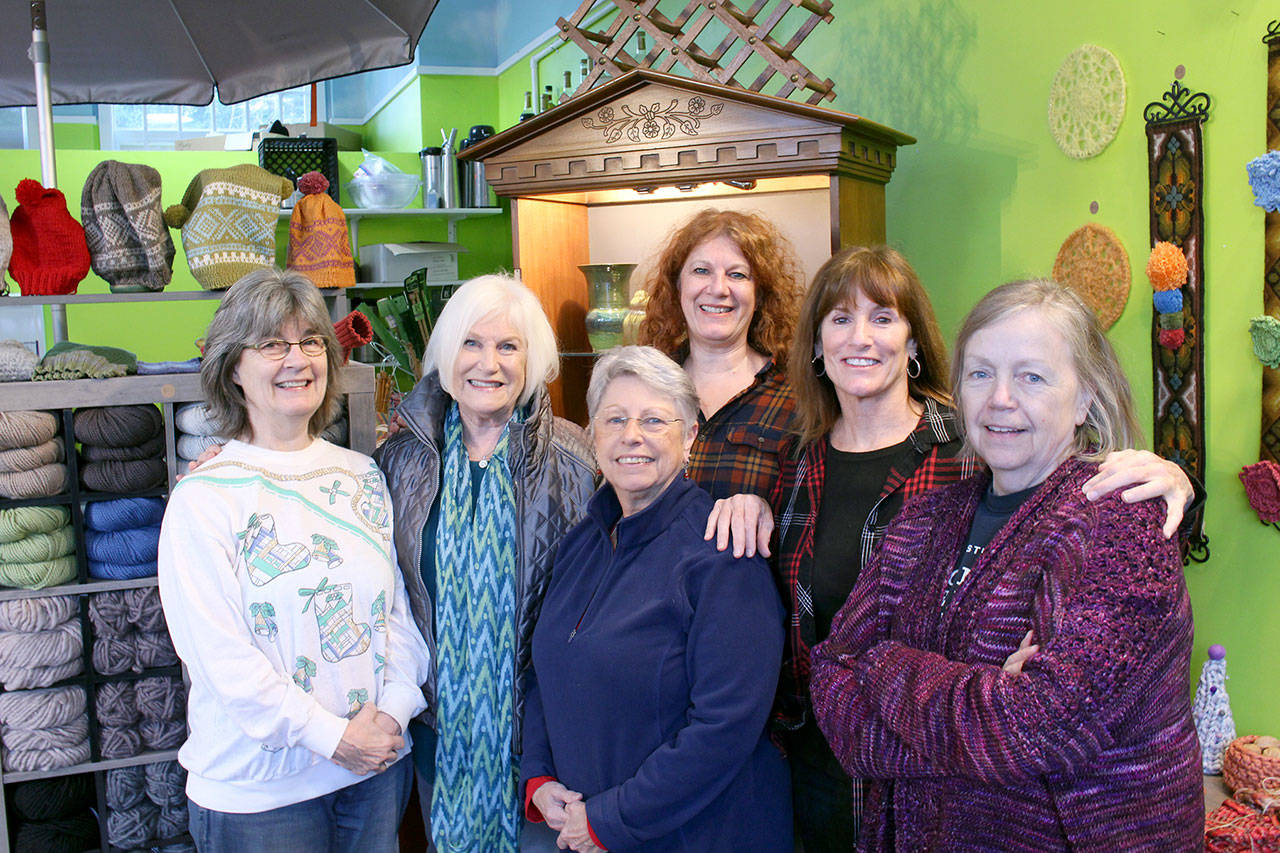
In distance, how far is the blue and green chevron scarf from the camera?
6.23ft

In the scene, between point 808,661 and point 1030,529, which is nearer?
point 1030,529

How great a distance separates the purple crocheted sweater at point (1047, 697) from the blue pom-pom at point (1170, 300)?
1267 mm

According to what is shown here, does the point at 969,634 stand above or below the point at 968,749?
above

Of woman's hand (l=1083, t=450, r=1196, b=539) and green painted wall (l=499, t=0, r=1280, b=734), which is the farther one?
green painted wall (l=499, t=0, r=1280, b=734)

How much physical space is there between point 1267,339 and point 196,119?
315 inches

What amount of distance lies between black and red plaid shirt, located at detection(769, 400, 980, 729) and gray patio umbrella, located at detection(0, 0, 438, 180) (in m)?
1.91

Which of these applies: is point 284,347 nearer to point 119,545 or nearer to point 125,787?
point 119,545

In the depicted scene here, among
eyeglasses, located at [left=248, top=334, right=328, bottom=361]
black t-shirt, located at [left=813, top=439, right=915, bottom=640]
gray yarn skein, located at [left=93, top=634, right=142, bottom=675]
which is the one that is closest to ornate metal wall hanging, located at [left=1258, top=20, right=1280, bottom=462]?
black t-shirt, located at [left=813, top=439, right=915, bottom=640]

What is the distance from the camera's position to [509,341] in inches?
77.3

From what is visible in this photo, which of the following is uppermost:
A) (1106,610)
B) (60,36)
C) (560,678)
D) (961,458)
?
(60,36)

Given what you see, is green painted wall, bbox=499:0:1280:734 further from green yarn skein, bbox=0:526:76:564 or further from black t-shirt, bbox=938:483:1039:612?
green yarn skein, bbox=0:526:76:564

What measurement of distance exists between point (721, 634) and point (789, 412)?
2.06ft

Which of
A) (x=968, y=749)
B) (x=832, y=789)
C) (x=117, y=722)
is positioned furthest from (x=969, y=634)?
(x=117, y=722)

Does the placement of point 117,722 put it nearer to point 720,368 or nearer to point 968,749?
point 720,368
